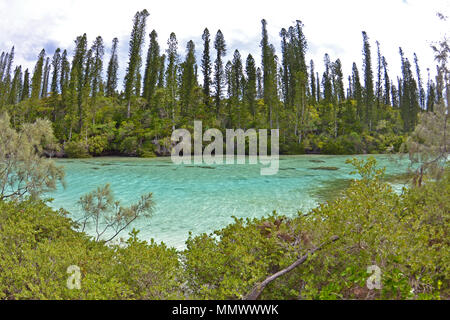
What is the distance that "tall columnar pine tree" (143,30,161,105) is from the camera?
40.4m

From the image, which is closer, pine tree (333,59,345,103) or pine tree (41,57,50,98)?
pine tree (333,59,345,103)

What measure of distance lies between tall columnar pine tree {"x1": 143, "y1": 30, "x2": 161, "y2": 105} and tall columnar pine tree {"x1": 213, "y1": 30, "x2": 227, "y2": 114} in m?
10.3

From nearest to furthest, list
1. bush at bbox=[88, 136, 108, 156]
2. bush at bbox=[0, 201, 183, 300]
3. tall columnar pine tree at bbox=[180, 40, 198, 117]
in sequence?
1. bush at bbox=[0, 201, 183, 300]
2. bush at bbox=[88, 136, 108, 156]
3. tall columnar pine tree at bbox=[180, 40, 198, 117]

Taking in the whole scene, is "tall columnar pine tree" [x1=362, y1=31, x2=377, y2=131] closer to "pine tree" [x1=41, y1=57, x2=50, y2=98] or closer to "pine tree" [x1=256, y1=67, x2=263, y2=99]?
"pine tree" [x1=256, y1=67, x2=263, y2=99]

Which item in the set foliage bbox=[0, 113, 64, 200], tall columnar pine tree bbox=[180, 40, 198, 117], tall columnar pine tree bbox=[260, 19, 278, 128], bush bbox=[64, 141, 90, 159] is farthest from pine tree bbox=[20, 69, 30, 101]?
foliage bbox=[0, 113, 64, 200]

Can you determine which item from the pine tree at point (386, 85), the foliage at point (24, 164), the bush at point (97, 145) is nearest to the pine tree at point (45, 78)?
the bush at point (97, 145)

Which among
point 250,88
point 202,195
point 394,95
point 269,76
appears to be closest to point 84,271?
point 202,195

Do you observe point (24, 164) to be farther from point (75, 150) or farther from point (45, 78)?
point (45, 78)

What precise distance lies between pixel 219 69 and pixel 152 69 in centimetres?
1167

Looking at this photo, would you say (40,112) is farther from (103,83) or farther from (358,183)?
(358,183)

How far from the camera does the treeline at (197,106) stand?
3253 centimetres

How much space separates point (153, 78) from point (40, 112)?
18.0m

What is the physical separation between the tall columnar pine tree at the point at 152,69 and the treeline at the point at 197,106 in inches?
6.9
